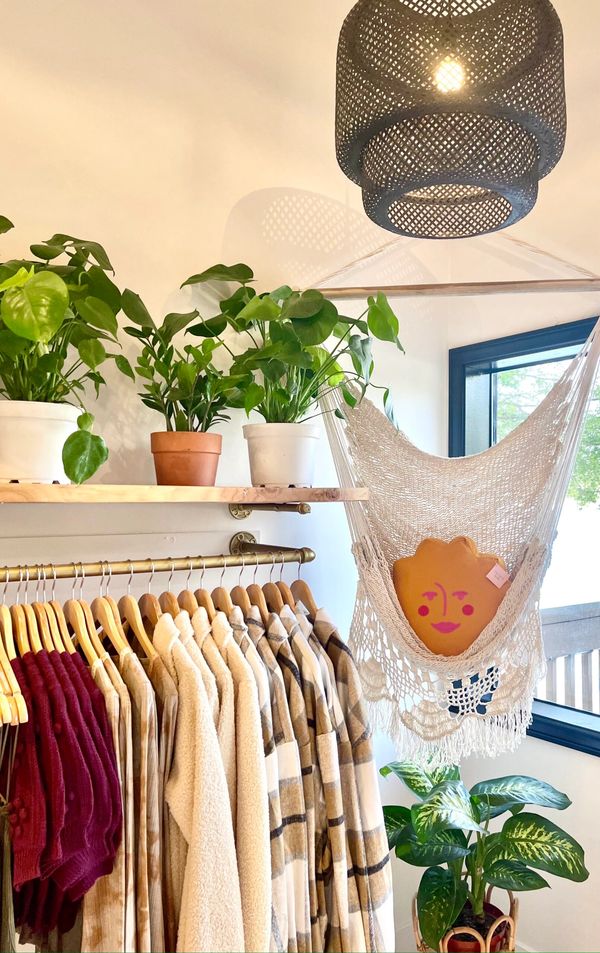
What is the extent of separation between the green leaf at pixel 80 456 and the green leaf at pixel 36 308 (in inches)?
6.1

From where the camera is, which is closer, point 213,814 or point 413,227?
point 213,814

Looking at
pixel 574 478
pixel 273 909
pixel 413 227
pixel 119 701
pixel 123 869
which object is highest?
pixel 413 227

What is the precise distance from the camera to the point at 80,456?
103 centimetres

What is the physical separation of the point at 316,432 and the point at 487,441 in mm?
929

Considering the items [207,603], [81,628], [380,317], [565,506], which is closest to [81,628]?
[81,628]

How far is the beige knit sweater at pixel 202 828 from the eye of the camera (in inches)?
39.3

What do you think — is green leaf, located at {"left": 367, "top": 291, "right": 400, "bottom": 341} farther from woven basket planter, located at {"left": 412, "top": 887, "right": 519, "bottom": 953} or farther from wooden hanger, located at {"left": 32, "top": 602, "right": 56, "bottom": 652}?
woven basket planter, located at {"left": 412, "top": 887, "right": 519, "bottom": 953}

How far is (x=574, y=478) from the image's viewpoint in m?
1.99

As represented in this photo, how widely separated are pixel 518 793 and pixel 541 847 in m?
0.12

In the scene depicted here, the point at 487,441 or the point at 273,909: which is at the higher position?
the point at 487,441

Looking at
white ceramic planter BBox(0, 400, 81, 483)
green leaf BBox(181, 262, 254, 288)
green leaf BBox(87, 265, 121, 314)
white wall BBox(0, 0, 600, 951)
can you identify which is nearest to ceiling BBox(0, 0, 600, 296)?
white wall BBox(0, 0, 600, 951)

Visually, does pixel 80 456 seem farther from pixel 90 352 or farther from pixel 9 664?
pixel 9 664

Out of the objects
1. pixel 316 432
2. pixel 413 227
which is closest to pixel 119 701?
pixel 316 432

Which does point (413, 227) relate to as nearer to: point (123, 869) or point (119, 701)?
point (119, 701)
